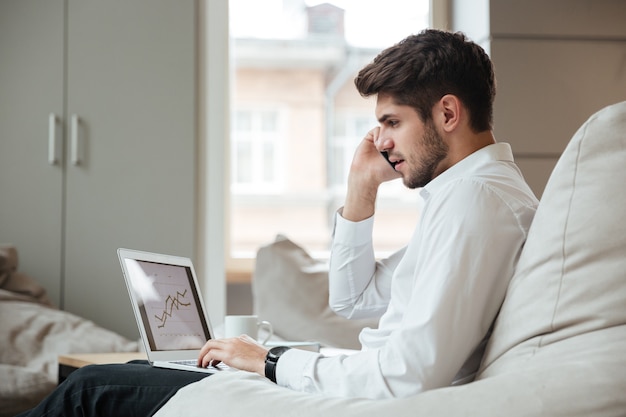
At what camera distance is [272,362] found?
1.53 metres

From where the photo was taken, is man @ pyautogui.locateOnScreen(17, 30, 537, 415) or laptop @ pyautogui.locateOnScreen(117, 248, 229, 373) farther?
laptop @ pyautogui.locateOnScreen(117, 248, 229, 373)

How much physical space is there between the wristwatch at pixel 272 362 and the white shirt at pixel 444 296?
1cm

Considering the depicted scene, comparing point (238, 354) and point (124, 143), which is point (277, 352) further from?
point (124, 143)

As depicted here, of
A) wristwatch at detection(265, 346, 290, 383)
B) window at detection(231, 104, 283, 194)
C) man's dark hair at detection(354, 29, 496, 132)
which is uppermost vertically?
window at detection(231, 104, 283, 194)

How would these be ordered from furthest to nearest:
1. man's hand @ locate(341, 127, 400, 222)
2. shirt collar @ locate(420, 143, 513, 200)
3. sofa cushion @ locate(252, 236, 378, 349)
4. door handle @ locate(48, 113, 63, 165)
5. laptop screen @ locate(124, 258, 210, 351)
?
door handle @ locate(48, 113, 63, 165) → sofa cushion @ locate(252, 236, 378, 349) → man's hand @ locate(341, 127, 400, 222) → laptop screen @ locate(124, 258, 210, 351) → shirt collar @ locate(420, 143, 513, 200)

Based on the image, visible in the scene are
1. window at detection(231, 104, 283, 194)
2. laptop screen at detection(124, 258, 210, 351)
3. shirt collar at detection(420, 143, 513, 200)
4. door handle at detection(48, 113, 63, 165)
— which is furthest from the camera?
window at detection(231, 104, 283, 194)

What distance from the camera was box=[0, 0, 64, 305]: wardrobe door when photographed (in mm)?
3852

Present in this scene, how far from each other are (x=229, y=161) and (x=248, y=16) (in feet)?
21.5

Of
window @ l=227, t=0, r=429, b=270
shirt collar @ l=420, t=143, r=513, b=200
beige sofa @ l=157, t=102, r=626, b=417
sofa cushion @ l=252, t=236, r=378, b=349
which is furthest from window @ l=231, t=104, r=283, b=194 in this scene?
beige sofa @ l=157, t=102, r=626, b=417

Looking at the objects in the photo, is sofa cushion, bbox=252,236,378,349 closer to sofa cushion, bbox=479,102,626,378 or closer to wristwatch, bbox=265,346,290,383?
wristwatch, bbox=265,346,290,383

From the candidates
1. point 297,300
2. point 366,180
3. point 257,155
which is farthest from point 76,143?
point 257,155

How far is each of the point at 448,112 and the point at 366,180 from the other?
18.8 inches

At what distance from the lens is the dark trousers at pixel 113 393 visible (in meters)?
1.52

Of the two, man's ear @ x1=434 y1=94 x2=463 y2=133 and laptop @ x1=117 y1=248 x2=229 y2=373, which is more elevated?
man's ear @ x1=434 y1=94 x2=463 y2=133
